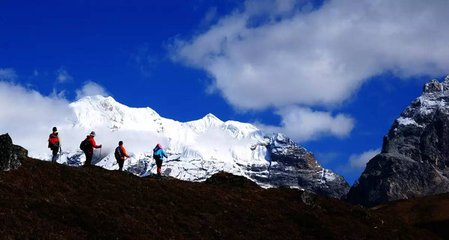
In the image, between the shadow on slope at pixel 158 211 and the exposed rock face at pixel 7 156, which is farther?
the exposed rock face at pixel 7 156

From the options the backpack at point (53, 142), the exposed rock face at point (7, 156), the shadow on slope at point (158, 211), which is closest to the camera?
the shadow on slope at point (158, 211)

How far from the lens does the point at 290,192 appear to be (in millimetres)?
58281

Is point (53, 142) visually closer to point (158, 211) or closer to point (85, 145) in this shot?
point (85, 145)

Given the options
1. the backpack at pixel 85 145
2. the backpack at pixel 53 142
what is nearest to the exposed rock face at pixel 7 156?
the backpack at pixel 53 142

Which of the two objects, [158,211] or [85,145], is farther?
[85,145]

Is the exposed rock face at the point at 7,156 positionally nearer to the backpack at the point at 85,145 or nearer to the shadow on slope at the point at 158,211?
the shadow on slope at the point at 158,211

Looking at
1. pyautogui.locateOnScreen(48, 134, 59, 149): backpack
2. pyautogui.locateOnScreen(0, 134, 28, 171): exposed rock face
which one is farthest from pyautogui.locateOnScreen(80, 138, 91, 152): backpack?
pyautogui.locateOnScreen(0, 134, 28, 171): exposed rock face

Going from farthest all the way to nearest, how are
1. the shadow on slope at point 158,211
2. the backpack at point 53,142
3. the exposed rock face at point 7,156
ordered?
the backpack at point 53,142 < the exposed rock face at point 7,156 < the shadow on slope at point 158,211

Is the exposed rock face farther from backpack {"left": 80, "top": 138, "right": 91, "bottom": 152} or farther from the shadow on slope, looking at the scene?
backpack {"left": 80, "top": 138, "right": 91, "bottom": 152}

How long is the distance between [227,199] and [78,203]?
51.8ft

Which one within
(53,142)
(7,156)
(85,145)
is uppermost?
(85,145)

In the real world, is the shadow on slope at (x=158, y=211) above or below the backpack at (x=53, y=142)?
below

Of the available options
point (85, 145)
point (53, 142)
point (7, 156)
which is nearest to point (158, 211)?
point (7, 156)

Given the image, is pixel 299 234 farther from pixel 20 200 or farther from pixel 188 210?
pixel 20 200
